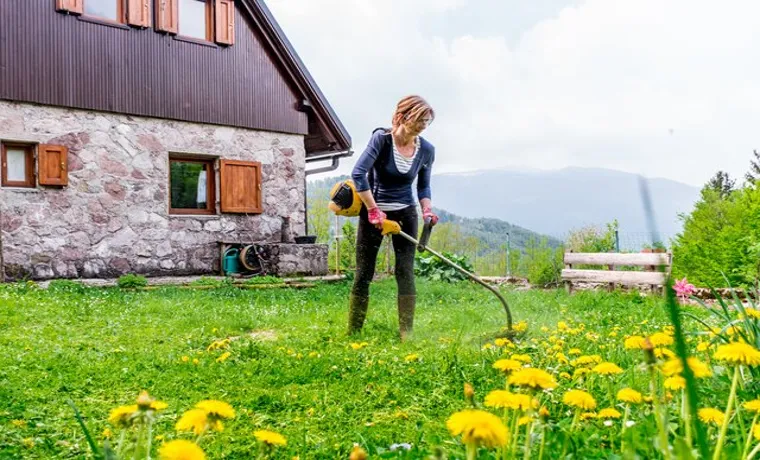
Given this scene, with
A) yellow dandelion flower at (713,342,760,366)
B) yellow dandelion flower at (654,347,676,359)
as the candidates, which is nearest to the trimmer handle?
yellow dandelion flower at (654,347,676,359)

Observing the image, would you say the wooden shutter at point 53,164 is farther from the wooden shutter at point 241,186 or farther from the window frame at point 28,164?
the wooden shutter at point 241,186

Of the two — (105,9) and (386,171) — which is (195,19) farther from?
(386,171)

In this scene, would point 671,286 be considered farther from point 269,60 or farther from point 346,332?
point 269,60

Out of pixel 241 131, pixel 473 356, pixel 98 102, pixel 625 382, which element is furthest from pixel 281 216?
pixel 625 382

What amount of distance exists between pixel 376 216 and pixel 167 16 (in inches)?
341

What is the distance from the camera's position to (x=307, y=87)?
41.8 ft

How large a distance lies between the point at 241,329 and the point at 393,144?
7.50ft

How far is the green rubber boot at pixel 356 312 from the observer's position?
454 cm

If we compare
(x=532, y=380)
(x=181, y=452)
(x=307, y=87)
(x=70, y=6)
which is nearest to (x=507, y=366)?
(x=532, y=380)

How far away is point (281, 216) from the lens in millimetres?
12422

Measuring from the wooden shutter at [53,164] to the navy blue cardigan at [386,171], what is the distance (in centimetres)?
714

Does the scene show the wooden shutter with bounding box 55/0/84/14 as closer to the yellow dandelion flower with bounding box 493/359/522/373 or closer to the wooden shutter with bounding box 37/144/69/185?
the wooden shutter with bounding box 37/144/69/185

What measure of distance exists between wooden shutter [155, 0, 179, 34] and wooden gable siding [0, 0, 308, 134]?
17 cm

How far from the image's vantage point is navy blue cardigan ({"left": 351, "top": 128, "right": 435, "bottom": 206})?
421cm
